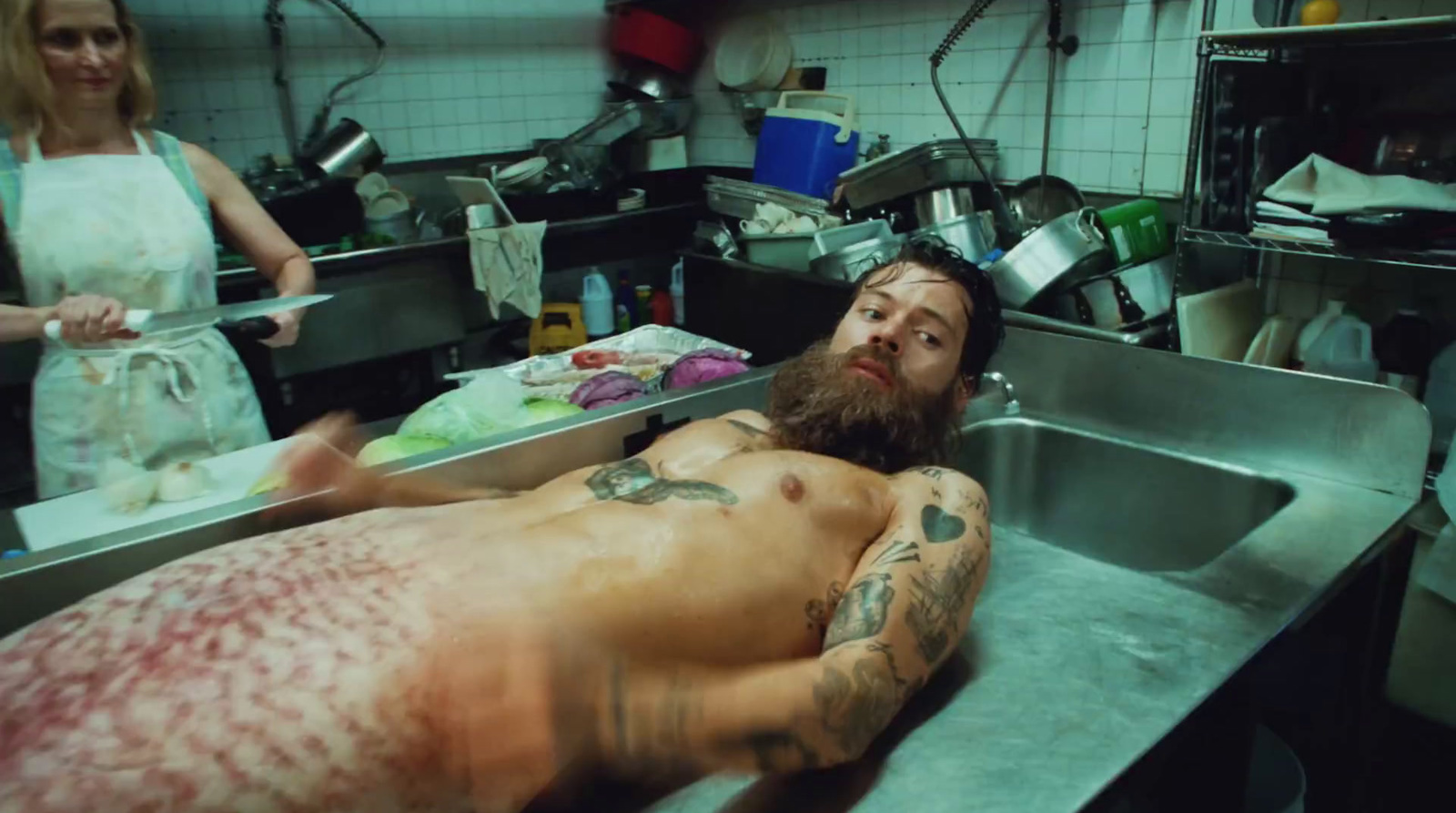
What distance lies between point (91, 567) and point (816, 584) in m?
0.83

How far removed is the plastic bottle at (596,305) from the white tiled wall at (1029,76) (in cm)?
108

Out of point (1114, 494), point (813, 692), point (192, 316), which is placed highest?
point (192, 316)

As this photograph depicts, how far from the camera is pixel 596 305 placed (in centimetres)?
326

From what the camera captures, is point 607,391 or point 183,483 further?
point 607,391

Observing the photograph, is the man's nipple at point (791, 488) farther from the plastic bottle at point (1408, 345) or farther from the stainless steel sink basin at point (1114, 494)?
the plastic bottle at point (1408, 345)

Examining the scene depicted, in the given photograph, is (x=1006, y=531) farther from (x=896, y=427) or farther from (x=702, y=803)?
(x=702, y=803)

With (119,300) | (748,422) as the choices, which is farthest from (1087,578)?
(119,300)

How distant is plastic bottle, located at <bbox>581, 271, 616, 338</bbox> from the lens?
3.25 m

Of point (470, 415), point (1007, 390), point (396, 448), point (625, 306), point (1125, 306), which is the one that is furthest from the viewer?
point (625, 306)

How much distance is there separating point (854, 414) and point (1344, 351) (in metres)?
1.34

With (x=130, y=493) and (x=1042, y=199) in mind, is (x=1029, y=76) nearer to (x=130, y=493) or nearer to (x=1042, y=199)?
(x=1042, y=199)

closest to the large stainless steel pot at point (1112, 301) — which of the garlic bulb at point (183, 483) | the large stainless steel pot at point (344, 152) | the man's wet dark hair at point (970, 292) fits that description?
the man's wet dark hair at point (970, 292)

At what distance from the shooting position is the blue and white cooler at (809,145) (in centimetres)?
298

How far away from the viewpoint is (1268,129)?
1979mm
